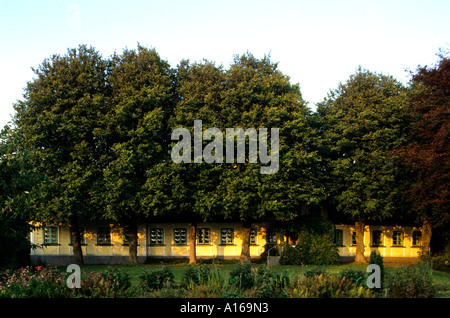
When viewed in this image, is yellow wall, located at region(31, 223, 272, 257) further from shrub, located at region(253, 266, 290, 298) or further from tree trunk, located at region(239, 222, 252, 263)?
shrub, located at region(253, 266, 290, 298)

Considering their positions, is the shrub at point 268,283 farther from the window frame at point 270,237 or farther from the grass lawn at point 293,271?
the window frame at point 270,237

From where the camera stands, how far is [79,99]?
32969 millimetres

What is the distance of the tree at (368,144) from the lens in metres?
34.7

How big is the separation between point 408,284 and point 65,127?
86.3 feet

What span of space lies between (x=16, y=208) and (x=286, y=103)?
78.6 ft

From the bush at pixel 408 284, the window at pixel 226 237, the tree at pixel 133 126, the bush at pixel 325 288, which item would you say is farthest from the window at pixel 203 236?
the bush at pixel 325 288

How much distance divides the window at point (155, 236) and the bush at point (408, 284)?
1198 inches

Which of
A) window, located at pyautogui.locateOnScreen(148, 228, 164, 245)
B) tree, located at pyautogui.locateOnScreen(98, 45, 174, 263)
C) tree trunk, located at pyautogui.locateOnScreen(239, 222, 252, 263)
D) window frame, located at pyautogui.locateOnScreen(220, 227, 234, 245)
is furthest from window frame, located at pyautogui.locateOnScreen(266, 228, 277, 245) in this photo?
tree, located at pyautogui.locateOnScreen(98, 45, 174, 263)

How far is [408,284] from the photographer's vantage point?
13102 mm

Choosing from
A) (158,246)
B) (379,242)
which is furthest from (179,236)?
(379,242)

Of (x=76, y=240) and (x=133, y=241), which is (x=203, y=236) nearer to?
(x=133, y=241)
